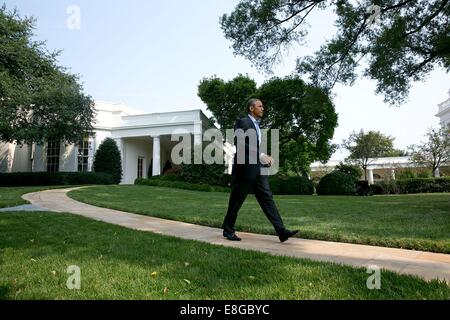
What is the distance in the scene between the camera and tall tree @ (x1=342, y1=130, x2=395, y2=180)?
36781 mm

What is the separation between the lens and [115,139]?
78.9 feet

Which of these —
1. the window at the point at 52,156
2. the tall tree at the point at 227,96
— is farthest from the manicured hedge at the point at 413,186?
the window at the point at 52,156

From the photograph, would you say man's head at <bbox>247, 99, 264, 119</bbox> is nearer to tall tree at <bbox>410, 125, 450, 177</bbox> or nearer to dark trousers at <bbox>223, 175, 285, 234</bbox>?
dark trousers at <bbox>223, 175, 285, 234</bbox>

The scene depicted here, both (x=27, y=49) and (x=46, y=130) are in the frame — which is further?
(x=46, y=130)

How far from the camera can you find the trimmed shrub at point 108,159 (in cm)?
2227

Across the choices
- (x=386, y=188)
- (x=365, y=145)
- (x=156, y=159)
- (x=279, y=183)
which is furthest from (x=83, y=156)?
(x=365, y=145)

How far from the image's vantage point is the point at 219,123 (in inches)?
860

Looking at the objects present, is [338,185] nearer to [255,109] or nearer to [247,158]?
[255,109]

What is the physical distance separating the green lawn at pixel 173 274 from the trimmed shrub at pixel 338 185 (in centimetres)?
1634

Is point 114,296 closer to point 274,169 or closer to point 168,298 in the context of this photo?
point 168,298

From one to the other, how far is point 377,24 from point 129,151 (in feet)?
60.8

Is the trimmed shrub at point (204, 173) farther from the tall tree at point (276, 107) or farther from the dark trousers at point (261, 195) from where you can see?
the dark trousers at point (261, 195)

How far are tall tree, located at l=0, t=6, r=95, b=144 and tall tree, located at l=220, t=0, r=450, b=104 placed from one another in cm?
1031
